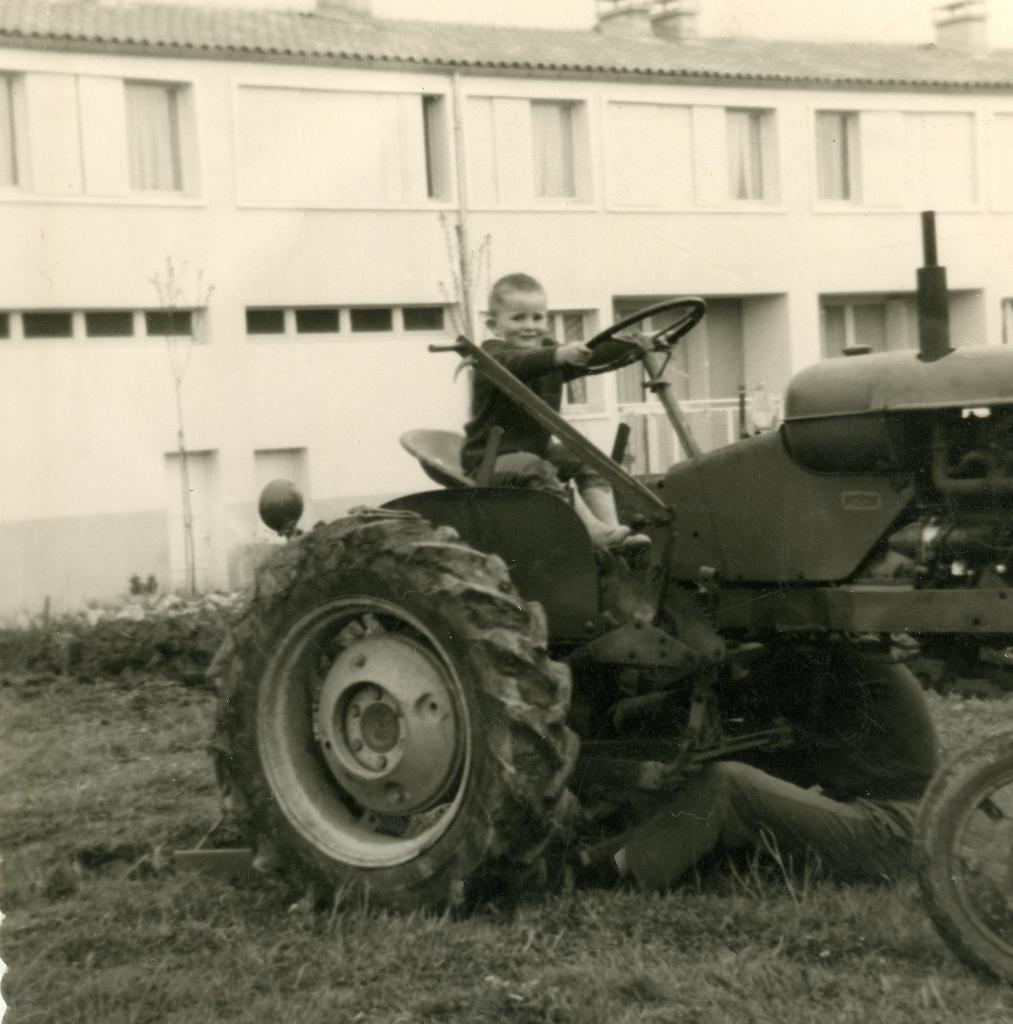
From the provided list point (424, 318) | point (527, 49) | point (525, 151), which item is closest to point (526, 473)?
point (527, 49)

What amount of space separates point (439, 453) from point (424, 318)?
15.8m

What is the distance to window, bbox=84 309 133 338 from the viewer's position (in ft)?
62.5

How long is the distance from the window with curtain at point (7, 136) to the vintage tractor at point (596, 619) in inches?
422

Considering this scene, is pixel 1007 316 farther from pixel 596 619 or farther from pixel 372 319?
pixel 596 619

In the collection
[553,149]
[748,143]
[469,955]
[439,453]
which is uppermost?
[553,149]

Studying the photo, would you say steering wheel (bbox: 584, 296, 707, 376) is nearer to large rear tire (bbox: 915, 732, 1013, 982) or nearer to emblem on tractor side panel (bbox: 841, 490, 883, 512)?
emblem on tractor side panel (bbox: 841, 490, 883, 512)

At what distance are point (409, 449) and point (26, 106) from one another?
34.2ft

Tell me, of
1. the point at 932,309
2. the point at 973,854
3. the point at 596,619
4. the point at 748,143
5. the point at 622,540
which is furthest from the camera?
the point at 748,143

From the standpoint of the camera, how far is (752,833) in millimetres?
4297

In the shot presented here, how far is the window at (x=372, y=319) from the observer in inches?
769

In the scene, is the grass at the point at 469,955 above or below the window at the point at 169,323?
below

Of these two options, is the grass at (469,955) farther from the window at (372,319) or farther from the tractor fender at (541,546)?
the window at (372,319)

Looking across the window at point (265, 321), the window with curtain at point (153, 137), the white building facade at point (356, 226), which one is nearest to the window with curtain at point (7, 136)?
the white building facade at point (356, 226)

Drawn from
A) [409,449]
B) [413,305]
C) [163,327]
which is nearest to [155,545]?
[163,327]
